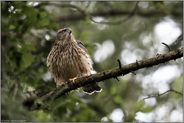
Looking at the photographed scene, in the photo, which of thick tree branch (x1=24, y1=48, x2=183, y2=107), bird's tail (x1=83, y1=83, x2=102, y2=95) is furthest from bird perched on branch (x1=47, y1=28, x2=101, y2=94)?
thick tree branch (x1=24, y1=48, x2=183, y2=107)

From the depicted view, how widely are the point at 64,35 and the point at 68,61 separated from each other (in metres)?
0.41

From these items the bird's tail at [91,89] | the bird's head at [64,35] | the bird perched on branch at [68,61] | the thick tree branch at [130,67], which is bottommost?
the thick tree branch at [130,67]

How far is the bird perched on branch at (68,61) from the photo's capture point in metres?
7.82

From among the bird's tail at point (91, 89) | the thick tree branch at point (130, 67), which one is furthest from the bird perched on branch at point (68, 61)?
the thick tree branch at point (130, 67)

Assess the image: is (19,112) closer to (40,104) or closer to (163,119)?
(40,104)

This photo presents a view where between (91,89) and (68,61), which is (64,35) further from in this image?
(91,89)

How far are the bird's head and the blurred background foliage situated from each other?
61 centimetres

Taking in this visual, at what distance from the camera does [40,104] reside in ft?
22.6

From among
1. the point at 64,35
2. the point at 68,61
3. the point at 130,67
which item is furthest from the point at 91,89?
the point at 130,67

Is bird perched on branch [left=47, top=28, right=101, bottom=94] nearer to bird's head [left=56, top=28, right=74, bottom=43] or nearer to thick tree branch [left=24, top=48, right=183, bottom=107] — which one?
bird's head [left=56, top=28, right=74, bottom=43]

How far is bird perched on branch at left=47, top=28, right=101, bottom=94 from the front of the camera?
7820 millimetres

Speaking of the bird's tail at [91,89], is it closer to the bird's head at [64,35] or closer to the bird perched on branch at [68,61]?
the bird perched on branch at [68,61]

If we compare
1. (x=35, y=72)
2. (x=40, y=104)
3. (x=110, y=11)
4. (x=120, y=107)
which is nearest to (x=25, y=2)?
(x=35, y=72)

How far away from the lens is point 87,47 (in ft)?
29.8
